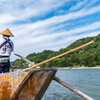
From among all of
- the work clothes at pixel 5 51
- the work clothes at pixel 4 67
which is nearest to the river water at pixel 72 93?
the work clothes at pixel 4 67

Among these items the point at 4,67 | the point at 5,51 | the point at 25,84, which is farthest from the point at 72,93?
the point at 5,51

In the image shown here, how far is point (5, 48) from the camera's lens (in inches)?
234

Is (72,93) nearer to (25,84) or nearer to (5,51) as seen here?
(25,84)

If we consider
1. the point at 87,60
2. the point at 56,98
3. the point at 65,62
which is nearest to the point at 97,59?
the point at 87,60

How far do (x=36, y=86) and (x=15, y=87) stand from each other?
70 centimetres

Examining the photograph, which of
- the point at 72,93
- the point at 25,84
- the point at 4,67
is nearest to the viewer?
the point at 25,84

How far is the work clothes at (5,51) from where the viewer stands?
5.89m

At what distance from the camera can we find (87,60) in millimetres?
89375

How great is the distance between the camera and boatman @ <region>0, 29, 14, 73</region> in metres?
5.90

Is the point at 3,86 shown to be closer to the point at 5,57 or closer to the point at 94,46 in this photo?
the point at 5,57

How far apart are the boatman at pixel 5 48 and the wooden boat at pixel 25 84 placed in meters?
0.65

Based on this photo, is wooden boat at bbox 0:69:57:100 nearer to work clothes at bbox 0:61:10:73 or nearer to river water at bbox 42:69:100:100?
work clothes at bbox 0:61:10:73

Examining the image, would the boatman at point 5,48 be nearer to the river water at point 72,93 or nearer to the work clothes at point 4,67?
the work clothes at point 4,67

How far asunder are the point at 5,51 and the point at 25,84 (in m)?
1.52
